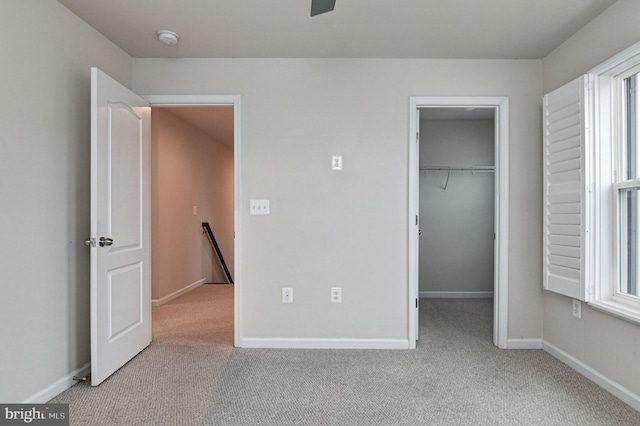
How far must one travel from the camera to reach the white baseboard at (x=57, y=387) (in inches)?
79.5

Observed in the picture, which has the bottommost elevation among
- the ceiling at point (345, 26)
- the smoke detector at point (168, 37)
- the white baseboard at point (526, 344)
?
the white baseboard at point (526, 344)

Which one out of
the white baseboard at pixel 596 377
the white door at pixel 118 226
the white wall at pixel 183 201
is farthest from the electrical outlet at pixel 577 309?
the white wall at pixel 183 201

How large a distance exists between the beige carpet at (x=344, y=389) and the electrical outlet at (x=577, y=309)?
1.26 feet

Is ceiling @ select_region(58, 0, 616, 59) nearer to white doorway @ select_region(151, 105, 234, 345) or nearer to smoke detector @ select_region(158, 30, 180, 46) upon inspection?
smoke detector @ select_region(158, 30, 180, 46)

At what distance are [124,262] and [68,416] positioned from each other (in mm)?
961

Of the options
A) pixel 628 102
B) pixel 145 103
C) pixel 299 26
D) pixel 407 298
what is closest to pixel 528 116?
pixel 628 102

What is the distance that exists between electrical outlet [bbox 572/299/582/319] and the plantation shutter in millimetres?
88

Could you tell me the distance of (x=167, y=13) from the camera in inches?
90.7

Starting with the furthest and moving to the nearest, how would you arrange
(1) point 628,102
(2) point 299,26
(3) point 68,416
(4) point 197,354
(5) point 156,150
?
1. (5) point 156,150
2. (4) point 197,354
3. (2) point 299,26
4. (1) point 628,102
5. (3) point 68,416

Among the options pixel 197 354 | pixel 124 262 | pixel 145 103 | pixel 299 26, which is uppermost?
pixel 299 26

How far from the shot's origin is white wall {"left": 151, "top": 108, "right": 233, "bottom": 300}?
14.6 feet

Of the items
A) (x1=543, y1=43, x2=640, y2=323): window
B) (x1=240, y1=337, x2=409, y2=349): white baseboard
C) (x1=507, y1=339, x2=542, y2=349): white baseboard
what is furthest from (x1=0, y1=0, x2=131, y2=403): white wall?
(x1=543, y1=43, x2=640, y2=323): window

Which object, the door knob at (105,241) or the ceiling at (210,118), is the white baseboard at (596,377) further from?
the ceiling at (210,118)

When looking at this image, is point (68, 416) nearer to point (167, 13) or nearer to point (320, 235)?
point (320, 235)
